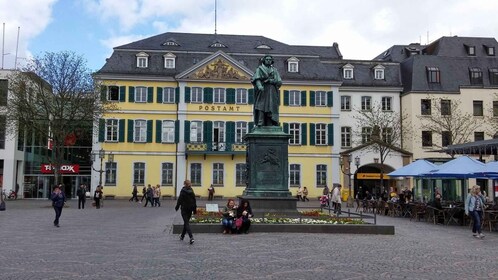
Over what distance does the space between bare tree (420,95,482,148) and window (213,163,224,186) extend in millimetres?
18091

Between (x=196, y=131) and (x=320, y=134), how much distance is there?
443 inches

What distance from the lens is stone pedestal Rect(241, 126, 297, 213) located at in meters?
18.2

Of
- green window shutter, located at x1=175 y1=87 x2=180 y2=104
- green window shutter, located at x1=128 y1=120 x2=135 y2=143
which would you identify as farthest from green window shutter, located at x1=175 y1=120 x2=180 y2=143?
green window shutter, located at x1=128 y1=120 x2=135 y2=143

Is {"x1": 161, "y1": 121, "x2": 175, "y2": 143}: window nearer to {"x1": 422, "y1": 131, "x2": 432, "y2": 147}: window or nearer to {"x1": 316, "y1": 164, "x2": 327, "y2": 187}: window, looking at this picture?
{"x1": 316, "y1": 164, "x2": 327, "y2": 187}: window

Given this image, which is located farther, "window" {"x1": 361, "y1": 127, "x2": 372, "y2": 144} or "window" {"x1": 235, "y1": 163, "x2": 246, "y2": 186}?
"window" {"x1": 235, "y1": 163, "x2": 246, "y2": 186}

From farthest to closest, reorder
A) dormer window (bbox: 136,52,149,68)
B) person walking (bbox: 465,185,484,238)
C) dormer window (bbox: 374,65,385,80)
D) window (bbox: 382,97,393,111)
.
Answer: dormer window (bbox: 374,65,385,80)
window (bbox: 382,97,393,111)
dormer window (bbox: 136,52,149,68)
person walking (bbox: 465,185,484,238)

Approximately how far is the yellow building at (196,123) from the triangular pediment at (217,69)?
0.09m

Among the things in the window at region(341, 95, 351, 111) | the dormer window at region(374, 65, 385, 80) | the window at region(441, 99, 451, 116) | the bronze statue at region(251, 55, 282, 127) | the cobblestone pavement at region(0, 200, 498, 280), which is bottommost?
the cobblestone pavement at region(0, 200, 498, 280)

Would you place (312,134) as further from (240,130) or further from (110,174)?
(110,174)

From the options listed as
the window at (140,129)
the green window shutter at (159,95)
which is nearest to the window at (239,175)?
the window at (140,129)

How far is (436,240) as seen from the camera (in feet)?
50.5

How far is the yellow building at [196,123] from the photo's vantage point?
48344mm

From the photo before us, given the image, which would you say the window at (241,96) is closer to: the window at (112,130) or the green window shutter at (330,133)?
the green window shutter at (330,133)

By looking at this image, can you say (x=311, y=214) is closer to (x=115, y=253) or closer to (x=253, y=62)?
(x=115, y=253)
